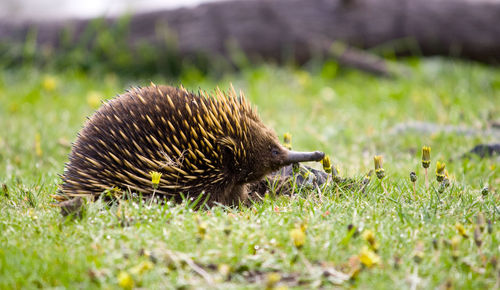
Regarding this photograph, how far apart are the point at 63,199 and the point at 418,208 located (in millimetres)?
2376

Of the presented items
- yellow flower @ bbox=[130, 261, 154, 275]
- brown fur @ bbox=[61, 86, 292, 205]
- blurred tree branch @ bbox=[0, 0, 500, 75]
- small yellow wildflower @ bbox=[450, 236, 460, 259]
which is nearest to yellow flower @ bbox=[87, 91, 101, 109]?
blurred tree branch @ bbox=[0, 0, 500, 75]

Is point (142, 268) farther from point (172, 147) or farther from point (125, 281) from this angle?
point (172, 147)

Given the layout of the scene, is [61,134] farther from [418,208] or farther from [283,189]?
[418,208]

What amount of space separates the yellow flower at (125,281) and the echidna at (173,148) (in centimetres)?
111

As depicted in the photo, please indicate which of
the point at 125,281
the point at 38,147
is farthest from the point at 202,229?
the point at 38,147

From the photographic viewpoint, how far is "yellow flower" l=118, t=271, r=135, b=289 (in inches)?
95.9

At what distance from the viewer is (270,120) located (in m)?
7.02

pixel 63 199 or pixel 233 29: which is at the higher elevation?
pixel 233 29

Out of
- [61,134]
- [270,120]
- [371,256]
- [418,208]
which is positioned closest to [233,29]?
[270,120]

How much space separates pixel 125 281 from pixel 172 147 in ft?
4.38

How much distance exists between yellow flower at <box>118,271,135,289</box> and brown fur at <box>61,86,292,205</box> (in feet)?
3.17

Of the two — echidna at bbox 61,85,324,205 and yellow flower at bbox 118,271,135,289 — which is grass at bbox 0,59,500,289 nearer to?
yellow flower at bbox 118,271,135,289

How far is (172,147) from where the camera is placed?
3.62 metres

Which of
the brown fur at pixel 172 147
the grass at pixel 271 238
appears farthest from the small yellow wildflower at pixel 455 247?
the brown fur at pixel 172 147
